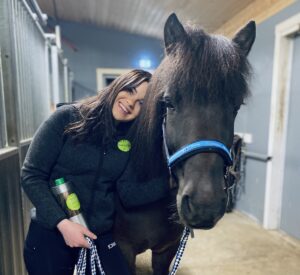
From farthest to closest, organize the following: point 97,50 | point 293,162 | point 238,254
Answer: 1. point 97,50
2. point 293,162
3. point 238,254

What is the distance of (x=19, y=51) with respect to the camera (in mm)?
1274

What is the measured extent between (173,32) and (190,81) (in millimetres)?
204

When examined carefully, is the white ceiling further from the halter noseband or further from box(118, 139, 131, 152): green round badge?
the halter noseband

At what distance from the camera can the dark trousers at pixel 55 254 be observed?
824 millimetres

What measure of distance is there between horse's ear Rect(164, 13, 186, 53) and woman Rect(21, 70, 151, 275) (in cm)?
14

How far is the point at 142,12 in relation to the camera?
3.15 m

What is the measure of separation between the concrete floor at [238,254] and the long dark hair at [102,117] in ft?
4.10

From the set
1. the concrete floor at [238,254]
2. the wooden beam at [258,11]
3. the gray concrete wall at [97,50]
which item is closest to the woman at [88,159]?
the concrete floor at [238,254]

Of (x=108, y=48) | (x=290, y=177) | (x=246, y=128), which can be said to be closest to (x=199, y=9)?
(x=246, y=128)

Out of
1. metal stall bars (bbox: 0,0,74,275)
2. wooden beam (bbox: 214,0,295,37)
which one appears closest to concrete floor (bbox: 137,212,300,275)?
metal stall bars (bbox: 0,0,74,275)

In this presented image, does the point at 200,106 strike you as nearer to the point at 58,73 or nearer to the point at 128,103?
the point at 128,103

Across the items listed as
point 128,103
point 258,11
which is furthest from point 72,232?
point 258,11

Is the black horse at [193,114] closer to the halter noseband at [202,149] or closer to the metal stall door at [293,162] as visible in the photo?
the halter noseband at [202,149]

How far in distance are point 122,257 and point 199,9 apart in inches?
102
